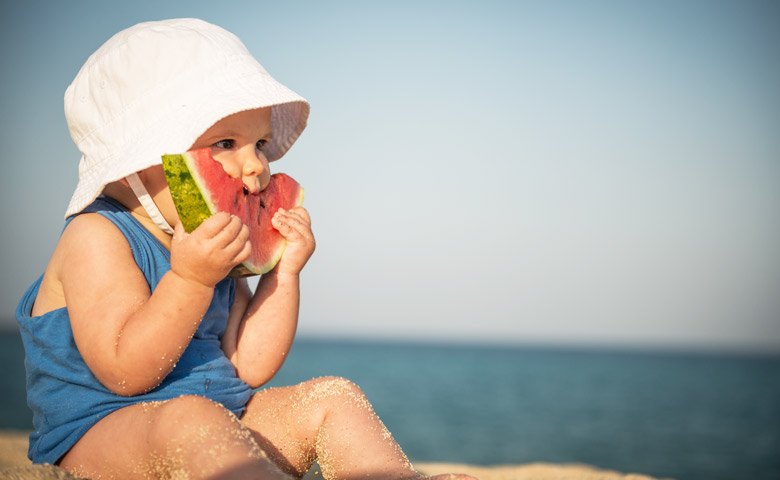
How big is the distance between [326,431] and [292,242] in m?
0.80

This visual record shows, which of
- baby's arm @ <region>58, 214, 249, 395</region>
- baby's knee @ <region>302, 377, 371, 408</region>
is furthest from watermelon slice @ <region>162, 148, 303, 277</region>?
baby's knee @ <region>302, 377, 371, 408</region>

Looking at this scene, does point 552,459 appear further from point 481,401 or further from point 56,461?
point 56,461

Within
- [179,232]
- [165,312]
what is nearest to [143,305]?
[165,312]

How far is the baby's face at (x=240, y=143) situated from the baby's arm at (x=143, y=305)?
0.35m

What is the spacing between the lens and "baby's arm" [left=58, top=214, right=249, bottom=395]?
1918mm

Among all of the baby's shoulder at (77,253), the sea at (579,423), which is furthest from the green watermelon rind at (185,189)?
the sea at (579,423)

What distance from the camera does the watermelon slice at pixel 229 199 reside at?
2.01 meters

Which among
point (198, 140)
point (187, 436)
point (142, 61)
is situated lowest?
point (187, 436)

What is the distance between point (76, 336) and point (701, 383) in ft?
183

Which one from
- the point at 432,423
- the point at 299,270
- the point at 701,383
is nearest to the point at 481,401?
the point at 432,423

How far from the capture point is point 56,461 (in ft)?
6.80

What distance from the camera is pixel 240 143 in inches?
91.5

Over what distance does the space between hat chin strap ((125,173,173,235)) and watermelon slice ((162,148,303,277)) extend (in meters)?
0.21

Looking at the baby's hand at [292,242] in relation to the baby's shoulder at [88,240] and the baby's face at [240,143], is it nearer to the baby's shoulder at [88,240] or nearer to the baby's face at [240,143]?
Result: the baby's face at [240,143]
